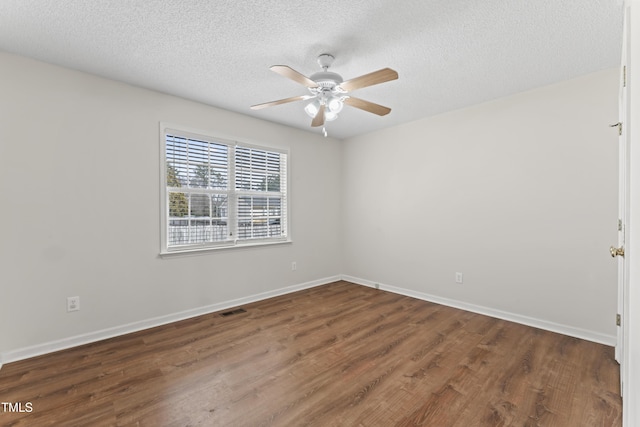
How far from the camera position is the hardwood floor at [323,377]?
5.56 feet

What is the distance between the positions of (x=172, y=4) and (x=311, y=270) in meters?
3.62

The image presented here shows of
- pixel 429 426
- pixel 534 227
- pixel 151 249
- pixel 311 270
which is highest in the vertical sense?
pixel 534 227

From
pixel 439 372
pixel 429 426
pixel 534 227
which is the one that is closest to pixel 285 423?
pixel 429 426

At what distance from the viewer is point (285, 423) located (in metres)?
1.64

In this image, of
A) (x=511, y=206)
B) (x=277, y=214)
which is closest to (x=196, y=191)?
(x=277, y=214)

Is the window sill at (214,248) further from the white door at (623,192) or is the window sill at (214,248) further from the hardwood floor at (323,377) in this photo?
the white door at (623,192)

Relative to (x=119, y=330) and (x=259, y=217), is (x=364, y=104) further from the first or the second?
(x=119, y=330)

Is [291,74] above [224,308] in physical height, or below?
above

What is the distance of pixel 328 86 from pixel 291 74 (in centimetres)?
42

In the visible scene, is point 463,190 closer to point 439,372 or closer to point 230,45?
point 439,372

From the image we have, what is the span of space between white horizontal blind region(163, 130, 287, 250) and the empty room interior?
0.03 metres

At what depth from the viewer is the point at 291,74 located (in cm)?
195

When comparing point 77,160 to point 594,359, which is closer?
point 594,359

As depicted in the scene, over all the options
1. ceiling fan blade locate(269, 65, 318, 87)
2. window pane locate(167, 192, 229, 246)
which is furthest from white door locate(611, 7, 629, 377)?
window pane locate(167, 192, 229, 246)
